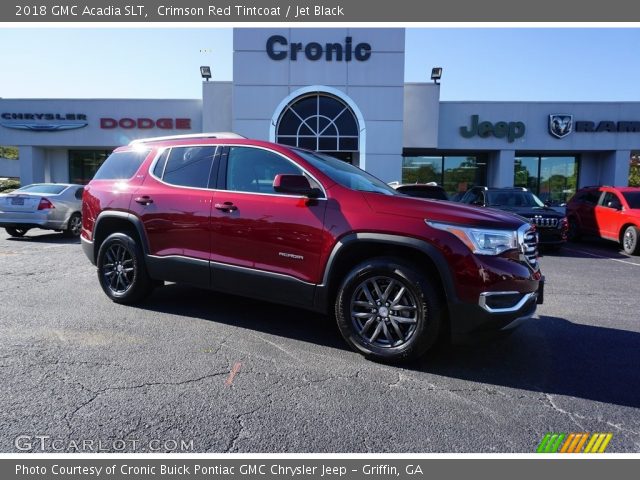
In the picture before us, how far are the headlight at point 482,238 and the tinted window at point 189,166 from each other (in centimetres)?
252

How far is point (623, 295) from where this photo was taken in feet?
20.5

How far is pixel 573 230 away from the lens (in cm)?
1327

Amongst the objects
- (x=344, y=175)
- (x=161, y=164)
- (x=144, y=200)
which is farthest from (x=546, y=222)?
(x=144, y=200)

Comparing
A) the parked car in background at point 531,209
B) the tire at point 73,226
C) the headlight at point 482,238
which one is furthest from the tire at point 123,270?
the parked car in background at point 531,209

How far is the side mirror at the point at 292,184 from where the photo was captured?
12.2 ft

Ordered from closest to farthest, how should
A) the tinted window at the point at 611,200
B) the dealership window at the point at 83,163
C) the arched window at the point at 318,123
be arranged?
the tinted window at the point at 611,200 → the arched window at the point at 318,123 → the dealership window at the point at 83,163

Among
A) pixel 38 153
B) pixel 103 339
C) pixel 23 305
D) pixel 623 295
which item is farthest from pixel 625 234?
pixel 38 153

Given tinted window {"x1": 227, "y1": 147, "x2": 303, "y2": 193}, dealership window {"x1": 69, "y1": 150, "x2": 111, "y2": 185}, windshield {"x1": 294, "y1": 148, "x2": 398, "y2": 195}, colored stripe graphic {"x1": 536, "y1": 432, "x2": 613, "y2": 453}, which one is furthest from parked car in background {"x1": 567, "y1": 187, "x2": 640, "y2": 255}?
dealership window {"x1": 69, "y1": 150, "x2": 111, "y2": 185}

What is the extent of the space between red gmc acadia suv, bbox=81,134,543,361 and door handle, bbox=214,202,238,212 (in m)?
0.01

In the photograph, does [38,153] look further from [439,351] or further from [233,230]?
[439,351]

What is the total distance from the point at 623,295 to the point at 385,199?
4719 millimetres

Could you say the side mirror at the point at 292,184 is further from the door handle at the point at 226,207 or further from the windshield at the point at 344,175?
the door handle at the point at 226,207

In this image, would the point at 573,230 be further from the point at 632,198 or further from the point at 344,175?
the point at 344,175

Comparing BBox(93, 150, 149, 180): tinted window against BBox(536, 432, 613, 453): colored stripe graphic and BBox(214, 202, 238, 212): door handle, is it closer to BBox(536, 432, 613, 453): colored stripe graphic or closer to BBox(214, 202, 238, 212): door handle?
BBox(214, 202, 238, 212): door handle
